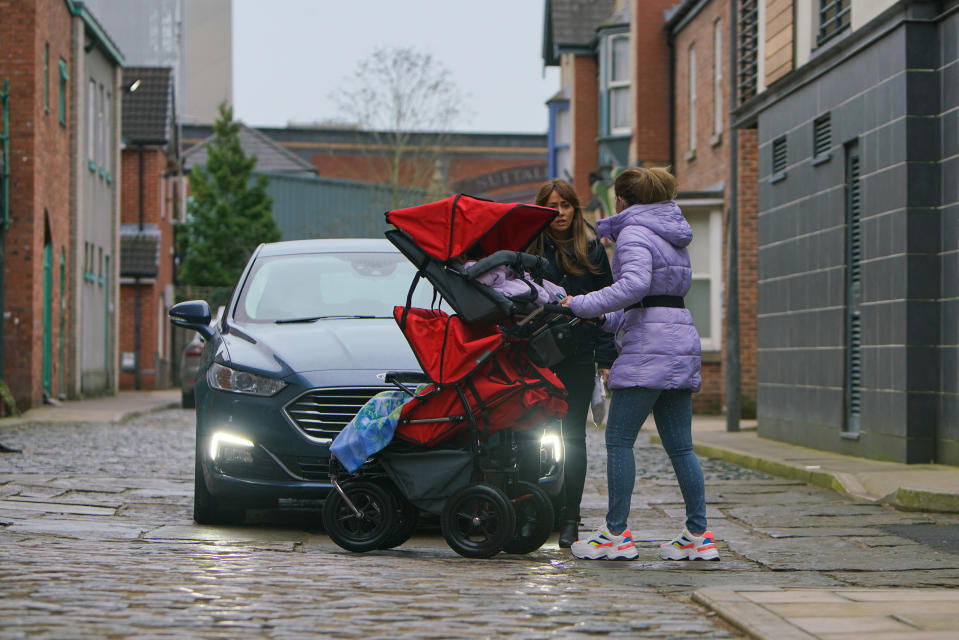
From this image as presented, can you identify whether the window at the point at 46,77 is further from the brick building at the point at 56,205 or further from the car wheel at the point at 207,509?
the car wheel at the point at 207,509

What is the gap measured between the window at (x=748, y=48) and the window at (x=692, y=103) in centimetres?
A: 729

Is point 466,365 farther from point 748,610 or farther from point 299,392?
point 748,610

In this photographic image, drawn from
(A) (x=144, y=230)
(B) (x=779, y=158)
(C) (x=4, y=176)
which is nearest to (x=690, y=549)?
(B) (x=779, y=158)

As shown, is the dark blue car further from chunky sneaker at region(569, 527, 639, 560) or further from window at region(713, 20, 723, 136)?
window at region(713, 20, 723, 136)

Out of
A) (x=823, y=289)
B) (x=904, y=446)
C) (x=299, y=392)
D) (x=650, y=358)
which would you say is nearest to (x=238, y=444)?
(x=299, y=392)

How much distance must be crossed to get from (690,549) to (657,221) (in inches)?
64.2

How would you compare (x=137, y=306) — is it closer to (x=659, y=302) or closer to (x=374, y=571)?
(x=659, y=302)

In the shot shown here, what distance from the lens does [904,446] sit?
42.0ft

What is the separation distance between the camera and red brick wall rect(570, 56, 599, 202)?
3594cm

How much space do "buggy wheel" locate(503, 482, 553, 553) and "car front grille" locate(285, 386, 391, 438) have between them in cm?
111

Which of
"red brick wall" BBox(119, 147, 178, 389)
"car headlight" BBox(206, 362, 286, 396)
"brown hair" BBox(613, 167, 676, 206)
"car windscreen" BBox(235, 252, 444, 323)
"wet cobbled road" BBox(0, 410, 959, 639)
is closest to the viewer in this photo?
"wet cobbled road" BBox(0, 410, 959, 639)

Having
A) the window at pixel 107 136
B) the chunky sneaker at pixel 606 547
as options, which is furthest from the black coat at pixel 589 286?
the window at pixel 107 136

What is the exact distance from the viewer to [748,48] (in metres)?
20.3

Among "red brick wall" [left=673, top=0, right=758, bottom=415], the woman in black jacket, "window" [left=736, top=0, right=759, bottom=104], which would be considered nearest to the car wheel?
the woman in black jacket
